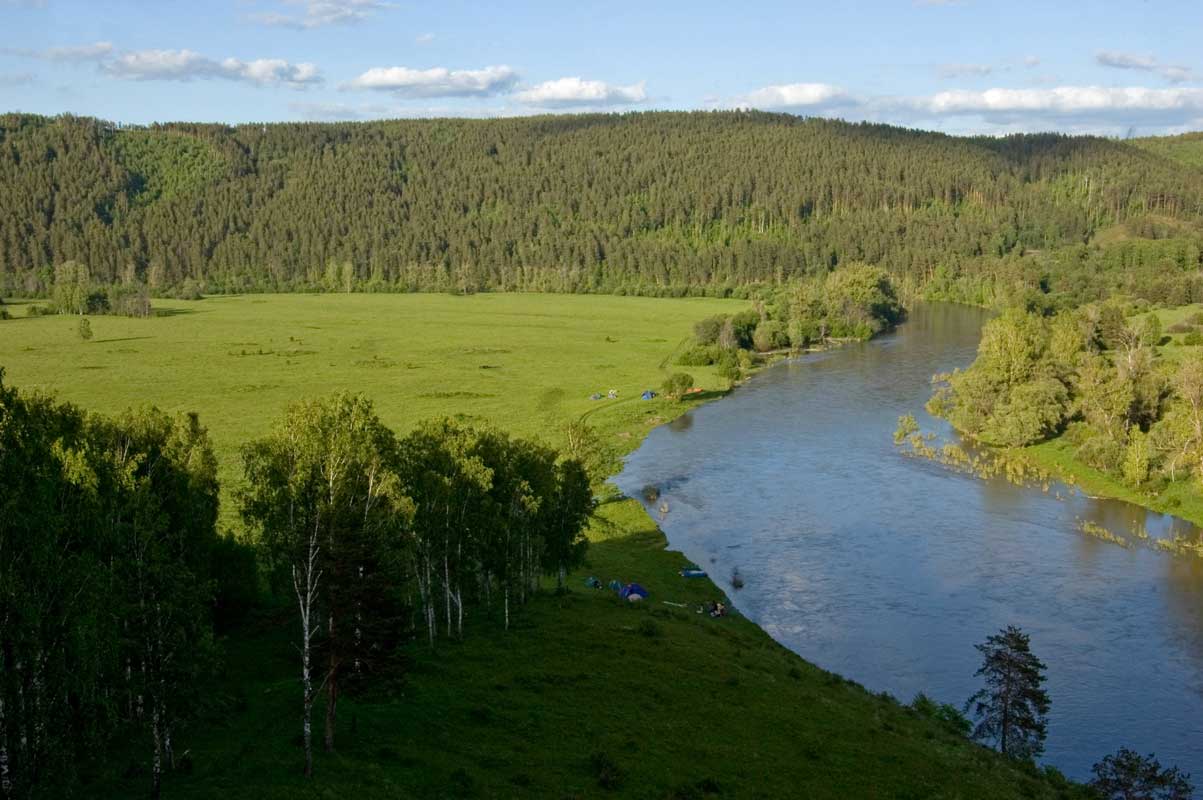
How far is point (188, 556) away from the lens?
44.2 meters

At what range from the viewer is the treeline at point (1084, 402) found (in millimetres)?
92062

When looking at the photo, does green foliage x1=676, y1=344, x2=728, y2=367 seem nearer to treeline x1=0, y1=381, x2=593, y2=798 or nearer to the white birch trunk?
treeline x1=0, y1=381, x2=593, y2=798

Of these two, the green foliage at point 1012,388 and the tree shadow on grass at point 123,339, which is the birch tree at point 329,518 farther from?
the tree shadow on grass at point 123,339

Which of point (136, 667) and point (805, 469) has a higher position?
point (136, 667)

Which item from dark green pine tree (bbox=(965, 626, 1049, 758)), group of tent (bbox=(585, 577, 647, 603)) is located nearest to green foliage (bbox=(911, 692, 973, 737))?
dark green pine tree (bbox=(965, 626, 1049, 758))

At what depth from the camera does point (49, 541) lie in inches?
1088

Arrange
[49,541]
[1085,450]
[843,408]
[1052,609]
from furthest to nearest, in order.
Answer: [843,408]
[1085,450]
[1052,609]
[49,541]

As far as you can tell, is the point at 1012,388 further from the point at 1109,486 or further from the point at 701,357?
the point at 701,357

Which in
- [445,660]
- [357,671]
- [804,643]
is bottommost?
[804,643]

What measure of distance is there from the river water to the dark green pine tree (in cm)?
179

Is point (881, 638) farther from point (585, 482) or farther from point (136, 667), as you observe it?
point (136, 667)

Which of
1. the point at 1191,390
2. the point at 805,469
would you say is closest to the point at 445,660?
the point at 805,469

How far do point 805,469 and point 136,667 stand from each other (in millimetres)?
75467

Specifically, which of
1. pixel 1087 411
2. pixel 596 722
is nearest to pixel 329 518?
pixel 596 722
